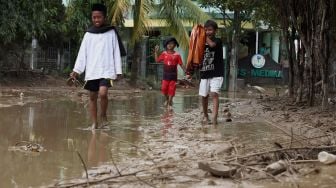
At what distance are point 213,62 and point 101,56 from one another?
5.73 ft

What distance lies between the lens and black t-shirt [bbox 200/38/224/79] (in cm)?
820

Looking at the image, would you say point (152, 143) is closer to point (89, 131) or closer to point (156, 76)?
point (89, 131)

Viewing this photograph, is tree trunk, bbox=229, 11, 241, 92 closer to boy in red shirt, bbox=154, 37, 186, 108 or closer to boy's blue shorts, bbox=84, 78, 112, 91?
boy in red shirt, bbox=154, 37, 186, 108

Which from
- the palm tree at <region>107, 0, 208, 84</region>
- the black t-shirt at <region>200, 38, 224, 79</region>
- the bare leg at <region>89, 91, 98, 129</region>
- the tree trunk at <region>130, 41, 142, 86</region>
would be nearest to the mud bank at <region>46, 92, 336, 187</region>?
the bare leg at <region>89, 91, 98, 129</region>

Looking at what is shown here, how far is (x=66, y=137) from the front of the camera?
6.58m

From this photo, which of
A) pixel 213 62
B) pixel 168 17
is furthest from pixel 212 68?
pixel 168 17

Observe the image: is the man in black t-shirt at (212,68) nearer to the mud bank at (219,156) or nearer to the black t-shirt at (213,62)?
the black t-shirt at (213,62)

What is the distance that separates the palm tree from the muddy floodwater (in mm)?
7929

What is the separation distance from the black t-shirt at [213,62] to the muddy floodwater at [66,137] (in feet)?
2.59

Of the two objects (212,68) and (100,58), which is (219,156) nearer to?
(100,58)

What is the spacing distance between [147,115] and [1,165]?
489 centimetres

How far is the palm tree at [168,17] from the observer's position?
60.4 feet

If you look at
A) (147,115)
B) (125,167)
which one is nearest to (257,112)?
(147,115)

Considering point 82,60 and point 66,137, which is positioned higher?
point 82,60
